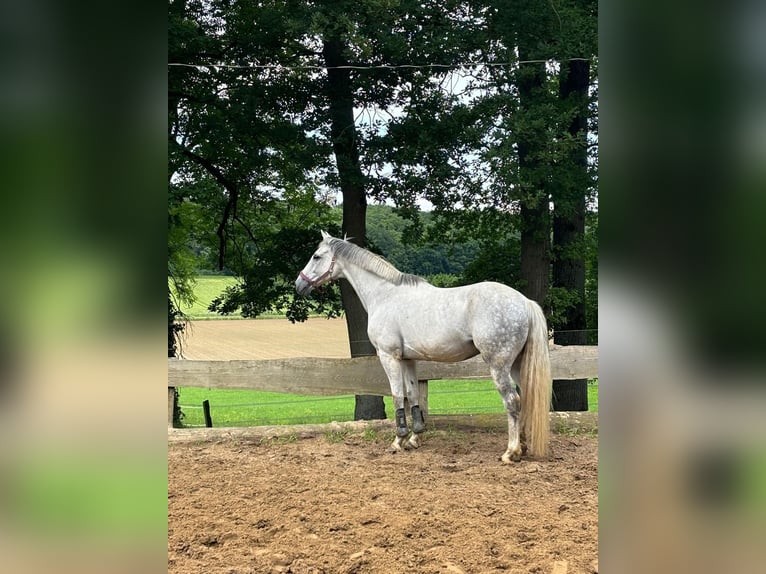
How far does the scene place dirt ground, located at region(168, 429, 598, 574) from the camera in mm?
2852

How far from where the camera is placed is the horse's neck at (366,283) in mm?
5219

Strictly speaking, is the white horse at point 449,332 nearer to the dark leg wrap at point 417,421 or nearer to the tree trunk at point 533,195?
the dark leg wrap at point 417,421

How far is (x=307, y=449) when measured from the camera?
514 cm

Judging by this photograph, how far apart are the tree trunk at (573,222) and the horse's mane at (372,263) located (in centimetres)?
336

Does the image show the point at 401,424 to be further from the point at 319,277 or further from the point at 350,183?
the point at 350,183

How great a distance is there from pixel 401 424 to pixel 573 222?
5.12m

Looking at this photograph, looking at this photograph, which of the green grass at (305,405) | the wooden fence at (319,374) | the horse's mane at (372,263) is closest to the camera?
the horse's mane at (372,263)

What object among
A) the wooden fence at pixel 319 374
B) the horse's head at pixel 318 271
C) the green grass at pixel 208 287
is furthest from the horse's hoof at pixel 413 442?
the green grass at pixel 208 287

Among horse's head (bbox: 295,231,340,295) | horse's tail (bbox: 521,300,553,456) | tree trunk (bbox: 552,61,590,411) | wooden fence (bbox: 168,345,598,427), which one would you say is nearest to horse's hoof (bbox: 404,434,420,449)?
wooden fence (bbox: 168,345,598,427)

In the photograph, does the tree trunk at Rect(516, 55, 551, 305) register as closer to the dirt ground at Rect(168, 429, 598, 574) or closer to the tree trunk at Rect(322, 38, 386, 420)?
the tree trunk at Rect(322, 38, 386, 420)

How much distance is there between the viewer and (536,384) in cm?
454
